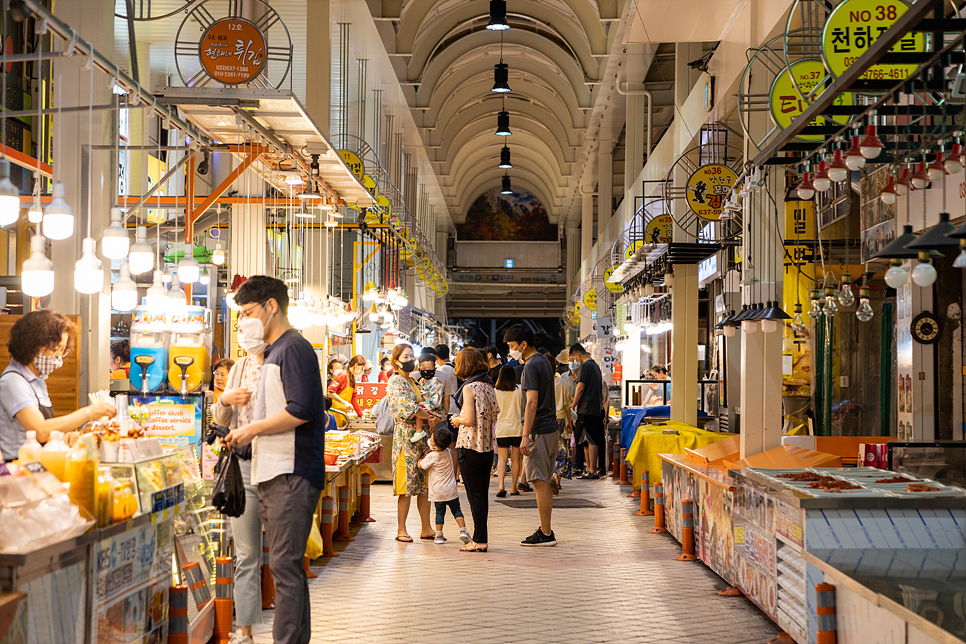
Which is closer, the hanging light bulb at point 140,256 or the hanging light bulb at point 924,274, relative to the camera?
the hanging light bulb at point 924,274

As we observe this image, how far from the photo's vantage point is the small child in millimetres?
7691

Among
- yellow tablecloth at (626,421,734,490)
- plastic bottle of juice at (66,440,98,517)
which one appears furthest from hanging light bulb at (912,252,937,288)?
yellow tablecloth at (626,421,734,490)

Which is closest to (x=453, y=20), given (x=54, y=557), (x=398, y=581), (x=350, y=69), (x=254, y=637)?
(x=350, y=69)

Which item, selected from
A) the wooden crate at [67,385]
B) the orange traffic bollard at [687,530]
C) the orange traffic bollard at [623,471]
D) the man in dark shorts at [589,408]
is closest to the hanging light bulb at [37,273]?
the wooden crate at [67,385]

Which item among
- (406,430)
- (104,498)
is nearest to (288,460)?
(104,498)

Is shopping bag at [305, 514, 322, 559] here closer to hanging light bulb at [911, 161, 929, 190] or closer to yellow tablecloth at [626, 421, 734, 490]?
yellow tablecloth at [626, 421, 734, 490]

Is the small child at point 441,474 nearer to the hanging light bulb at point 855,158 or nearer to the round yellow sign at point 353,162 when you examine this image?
the hanging light bulb at point 855,158

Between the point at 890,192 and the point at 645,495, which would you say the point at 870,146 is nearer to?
the point at 890,192

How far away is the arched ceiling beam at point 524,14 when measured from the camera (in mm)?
16469

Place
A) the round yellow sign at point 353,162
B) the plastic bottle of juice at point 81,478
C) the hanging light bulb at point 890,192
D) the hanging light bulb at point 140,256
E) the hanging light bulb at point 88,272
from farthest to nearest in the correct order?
the round yellow sign at point 353,162
the hanging light bulb at point 140,256
the hanging light bulb at point 890,192
the hanging light bulb at point 88,272
the plastic bottle of juice at point 81,478

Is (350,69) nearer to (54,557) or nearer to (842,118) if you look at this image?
(842,118)

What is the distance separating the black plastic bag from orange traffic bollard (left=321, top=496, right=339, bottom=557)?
287 cm

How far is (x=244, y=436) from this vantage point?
392 centimetres

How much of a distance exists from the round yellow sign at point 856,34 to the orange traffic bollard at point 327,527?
4635mm
